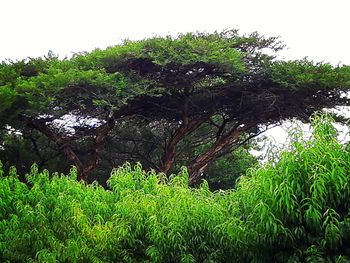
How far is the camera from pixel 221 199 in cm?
610

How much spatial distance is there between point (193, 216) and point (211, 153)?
A: 28.8ft

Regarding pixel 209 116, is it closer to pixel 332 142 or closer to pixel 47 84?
pixel 47 84

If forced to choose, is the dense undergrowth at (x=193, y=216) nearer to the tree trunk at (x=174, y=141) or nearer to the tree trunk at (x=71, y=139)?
the tree trunk at (x=71, y=139)

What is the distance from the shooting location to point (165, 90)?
1303 centimetres

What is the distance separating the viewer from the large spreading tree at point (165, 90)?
11.5 m

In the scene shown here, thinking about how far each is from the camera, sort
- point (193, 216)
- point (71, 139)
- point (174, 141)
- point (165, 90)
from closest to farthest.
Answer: point (193, 216), point (165, 90), point (71, 139), point (174, 141)

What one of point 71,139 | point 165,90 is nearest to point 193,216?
point 165,90

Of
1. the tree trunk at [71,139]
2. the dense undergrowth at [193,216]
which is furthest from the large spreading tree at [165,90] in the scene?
the dense undergrowth at [193,216]

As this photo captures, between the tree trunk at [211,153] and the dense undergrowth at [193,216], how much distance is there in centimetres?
624

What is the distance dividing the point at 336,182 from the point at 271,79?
8572mm

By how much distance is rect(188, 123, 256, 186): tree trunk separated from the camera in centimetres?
1406

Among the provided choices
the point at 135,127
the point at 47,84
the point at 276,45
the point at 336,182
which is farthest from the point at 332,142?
the point at 135,127

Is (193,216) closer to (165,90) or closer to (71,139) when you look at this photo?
(165,90)

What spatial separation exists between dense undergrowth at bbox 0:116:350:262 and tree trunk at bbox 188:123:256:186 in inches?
246
